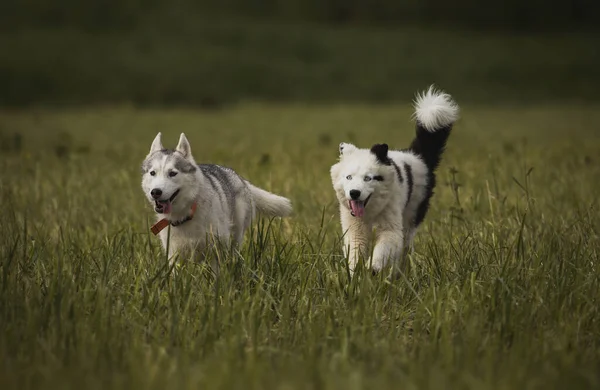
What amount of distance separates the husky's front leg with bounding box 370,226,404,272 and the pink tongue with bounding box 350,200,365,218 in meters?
0.28

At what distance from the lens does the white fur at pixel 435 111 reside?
6.99 m

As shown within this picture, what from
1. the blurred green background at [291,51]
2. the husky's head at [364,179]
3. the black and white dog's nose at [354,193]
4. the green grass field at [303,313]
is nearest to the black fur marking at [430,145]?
the green grass field at [303,313]

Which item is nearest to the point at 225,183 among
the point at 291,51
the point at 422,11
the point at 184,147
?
the point at 184,147

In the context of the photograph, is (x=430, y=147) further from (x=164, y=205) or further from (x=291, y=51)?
(x=291, y=51)

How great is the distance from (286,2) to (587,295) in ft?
146

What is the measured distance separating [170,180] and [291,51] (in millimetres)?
38553

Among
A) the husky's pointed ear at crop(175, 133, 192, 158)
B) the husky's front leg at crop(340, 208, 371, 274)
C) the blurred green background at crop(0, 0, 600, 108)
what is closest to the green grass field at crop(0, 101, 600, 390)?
the husky's front leg at crop(340, 208, 371, 274)

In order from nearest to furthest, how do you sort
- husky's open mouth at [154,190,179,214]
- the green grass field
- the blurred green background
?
the green grass field
husky's open mouth at [154,190,179,214]
the blurred green background

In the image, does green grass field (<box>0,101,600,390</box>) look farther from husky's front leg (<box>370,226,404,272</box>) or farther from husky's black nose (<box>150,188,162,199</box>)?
husky's black nose (<box>150,188,162,199</box>)

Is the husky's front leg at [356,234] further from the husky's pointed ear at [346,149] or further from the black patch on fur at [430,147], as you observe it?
the black patch on fur at [430,147]

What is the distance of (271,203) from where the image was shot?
23.0 feet

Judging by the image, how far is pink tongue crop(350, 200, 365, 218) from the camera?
6062 millimetres

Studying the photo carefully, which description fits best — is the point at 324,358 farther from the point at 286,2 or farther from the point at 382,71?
the point at 286,2

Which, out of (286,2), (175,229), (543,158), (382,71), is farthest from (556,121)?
(286,2)
